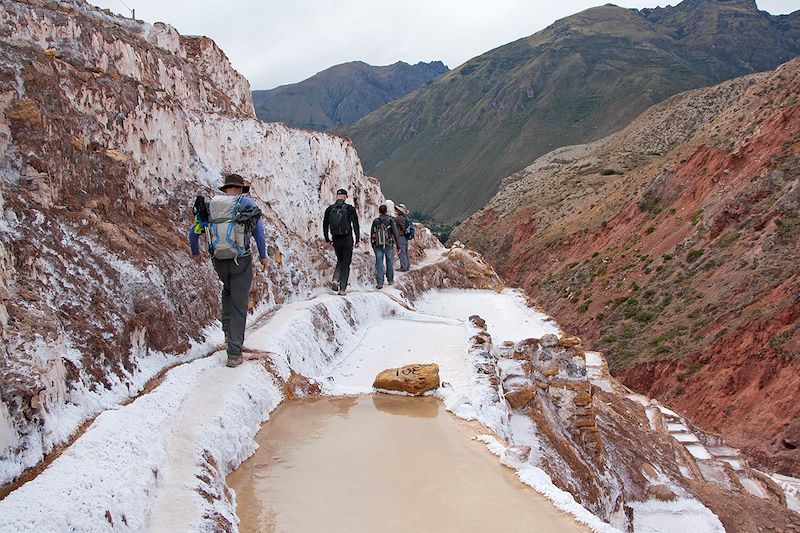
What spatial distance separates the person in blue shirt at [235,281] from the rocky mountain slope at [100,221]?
54 centimetres

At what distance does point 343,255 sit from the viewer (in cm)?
1172

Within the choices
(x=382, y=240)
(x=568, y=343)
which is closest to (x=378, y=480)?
(x=568, y=343)

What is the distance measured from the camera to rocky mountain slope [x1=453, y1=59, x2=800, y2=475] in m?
23.2

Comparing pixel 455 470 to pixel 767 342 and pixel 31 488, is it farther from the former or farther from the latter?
pixel 767 342

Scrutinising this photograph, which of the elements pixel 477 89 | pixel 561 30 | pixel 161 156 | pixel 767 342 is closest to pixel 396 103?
pixel 477 89

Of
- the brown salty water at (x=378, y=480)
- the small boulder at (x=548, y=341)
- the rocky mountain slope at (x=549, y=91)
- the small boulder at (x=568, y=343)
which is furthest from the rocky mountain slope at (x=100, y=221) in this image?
the rocky mountain slope at (x=549, y=91)

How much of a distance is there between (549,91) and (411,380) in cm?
14575

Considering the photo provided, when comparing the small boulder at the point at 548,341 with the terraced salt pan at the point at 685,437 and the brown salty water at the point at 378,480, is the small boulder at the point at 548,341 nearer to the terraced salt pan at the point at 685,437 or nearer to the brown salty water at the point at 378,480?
the brown salty water at the point at 378,480

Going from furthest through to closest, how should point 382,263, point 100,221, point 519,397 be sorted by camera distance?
point 382,263 < point 519,397 < point 100,221

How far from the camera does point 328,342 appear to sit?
30.7ft

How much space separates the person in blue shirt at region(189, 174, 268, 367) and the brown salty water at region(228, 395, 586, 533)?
87 centimetres

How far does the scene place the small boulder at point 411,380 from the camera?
736 centimetres

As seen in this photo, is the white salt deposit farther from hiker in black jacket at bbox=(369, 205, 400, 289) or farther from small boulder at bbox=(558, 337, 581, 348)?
hiker in black jacket at bbox=(369, 205, 400, 289)

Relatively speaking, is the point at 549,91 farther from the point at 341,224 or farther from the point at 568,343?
the point at 568,343
